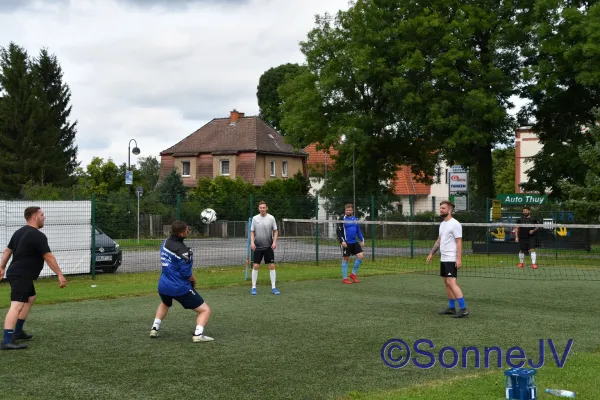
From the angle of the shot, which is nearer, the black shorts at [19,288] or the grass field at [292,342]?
the grass field at [292,342]

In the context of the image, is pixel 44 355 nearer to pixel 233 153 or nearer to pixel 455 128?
pixel 455 128

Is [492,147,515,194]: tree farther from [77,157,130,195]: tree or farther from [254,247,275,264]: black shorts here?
[254,247,275,264]: black shorts

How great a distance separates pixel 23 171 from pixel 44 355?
183 feet

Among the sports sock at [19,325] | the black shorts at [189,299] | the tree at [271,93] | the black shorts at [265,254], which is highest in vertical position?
the tree at [271,93]

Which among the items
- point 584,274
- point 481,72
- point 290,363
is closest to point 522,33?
point 481,72

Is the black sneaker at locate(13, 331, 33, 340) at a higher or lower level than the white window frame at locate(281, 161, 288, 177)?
lower

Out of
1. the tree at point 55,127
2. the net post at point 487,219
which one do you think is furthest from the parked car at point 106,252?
the tree at point 55,127

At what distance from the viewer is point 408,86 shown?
38.4 metres

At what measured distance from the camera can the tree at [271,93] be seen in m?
82.4

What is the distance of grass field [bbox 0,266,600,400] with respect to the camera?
298 inches

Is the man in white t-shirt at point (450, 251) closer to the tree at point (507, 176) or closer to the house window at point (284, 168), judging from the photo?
the house window at point (284, 168)

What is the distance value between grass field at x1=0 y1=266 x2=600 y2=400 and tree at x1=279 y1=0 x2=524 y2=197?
20.3 m

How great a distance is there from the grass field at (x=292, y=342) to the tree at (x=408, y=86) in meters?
20.3

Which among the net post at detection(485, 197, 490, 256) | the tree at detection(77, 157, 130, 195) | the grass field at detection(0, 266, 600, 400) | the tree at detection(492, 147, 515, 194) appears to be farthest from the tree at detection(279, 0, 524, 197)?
the tree at detection(492, 147, 515, 194)
